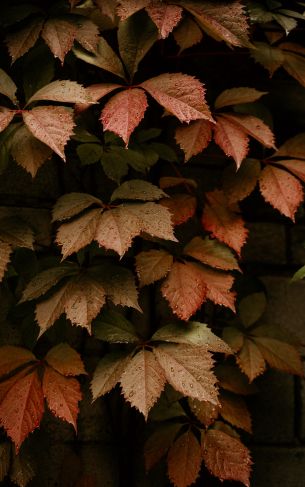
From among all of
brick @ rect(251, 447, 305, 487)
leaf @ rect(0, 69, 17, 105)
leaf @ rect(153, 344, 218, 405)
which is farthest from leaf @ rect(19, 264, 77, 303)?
brick @ rect(251, 447, 305, 487)

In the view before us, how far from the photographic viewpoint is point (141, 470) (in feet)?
4.00

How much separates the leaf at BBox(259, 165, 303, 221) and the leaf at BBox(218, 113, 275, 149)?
0.25 ft

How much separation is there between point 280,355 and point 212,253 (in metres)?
0.29

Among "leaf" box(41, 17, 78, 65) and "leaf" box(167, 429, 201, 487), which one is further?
"leaf" box(167, 429, 201, 487)

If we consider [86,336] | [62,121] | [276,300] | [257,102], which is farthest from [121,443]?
[257,102]


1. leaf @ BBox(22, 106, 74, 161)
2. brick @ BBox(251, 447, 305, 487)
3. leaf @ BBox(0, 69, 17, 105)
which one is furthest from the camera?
brick @ BBox(251, 447, 305, 487)

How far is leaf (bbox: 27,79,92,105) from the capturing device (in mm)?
857

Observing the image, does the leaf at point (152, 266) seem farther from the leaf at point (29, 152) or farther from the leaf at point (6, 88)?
the leaf at point (6, 88)

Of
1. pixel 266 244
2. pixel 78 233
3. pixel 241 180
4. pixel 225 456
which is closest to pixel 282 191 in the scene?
pixel 241 180

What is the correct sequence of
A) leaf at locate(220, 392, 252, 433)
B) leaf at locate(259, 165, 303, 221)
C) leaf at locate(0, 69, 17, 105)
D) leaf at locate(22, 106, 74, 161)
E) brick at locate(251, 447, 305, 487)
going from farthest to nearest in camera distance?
brick at locate(251, 447, 305, 487), leaf at locate(220, 392, 252, 433), leaf at locate(259, 165, 303, 221), leaf at locate(0, 69, 17, 105), leaf at locate(22, 106, 74, 161)

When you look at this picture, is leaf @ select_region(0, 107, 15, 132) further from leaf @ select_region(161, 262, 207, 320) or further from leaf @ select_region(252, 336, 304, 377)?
leaf @ select_region(252, 336, 304, 377)

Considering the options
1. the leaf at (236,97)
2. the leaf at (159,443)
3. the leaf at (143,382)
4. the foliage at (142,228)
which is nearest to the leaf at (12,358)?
the foliage at (142,228)

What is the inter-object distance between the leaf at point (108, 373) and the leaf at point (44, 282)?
18 centimetres

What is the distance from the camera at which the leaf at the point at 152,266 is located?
0.98m
